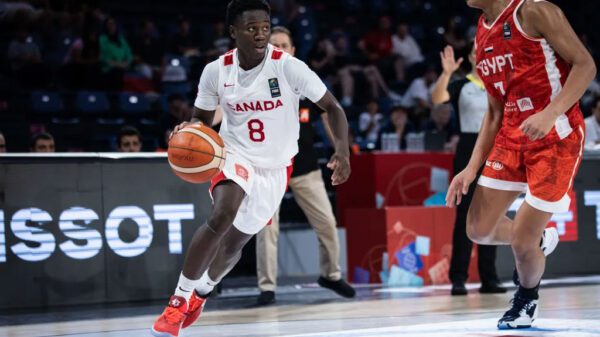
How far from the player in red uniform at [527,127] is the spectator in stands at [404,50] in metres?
11.2

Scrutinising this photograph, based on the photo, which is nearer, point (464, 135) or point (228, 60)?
point (228, 60)

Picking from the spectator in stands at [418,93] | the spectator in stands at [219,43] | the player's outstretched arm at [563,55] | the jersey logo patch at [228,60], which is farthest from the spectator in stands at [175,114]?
the player's outstretched arm at [563,55]

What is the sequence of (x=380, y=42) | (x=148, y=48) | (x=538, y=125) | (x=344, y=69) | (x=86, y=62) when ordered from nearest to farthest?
(x=538, y=125), (x=86, y=62), (x=148, y=48), (x=344, y=69), (x=380, y=42)

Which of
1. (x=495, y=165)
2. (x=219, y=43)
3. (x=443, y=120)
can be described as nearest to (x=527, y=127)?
(x=495, y=165)

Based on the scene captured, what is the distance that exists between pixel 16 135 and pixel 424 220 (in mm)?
4835

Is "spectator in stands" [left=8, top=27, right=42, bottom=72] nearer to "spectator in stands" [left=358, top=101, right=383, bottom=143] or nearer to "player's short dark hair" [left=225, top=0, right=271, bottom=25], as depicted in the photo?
"spectator in stands" [left=358, top=101, right=383, bottom=143]

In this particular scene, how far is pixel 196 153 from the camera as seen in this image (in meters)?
4.81

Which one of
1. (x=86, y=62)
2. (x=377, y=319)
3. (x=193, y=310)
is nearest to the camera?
(x=193, y=310)

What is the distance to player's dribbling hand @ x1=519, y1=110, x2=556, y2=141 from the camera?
444 centimetres

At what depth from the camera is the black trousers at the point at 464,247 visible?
738 centimetres

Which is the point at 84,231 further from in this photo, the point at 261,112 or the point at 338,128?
the point at 338,128

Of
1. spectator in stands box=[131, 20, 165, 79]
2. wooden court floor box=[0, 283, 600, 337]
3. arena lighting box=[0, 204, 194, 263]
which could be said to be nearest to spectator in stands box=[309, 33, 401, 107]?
spectator in stands box=[131, 20, 165, 79]

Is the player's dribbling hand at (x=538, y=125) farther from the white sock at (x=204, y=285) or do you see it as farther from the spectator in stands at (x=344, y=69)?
the spectator in stands at (x=344, y=69)

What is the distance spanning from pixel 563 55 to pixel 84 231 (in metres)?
4.09
